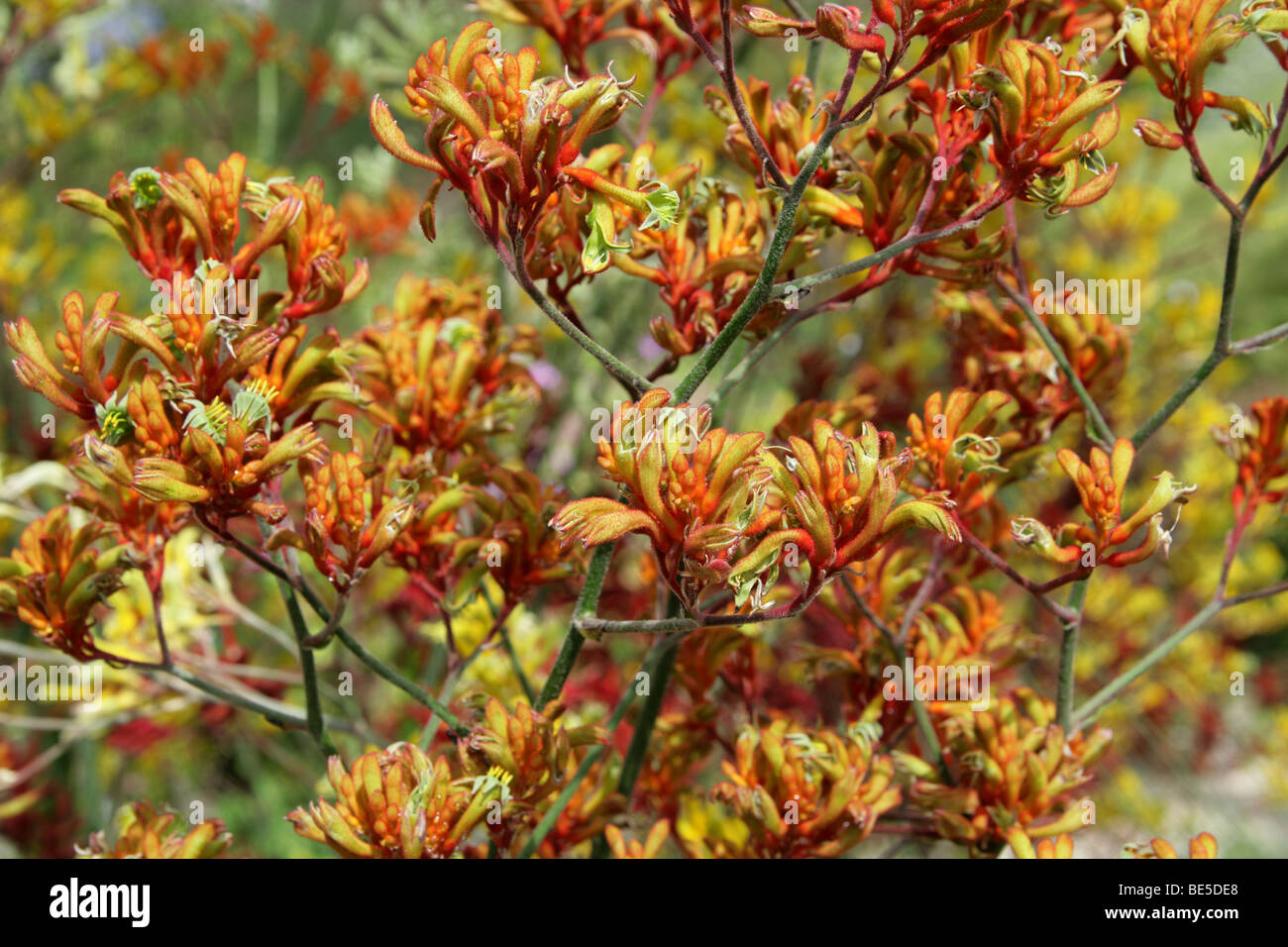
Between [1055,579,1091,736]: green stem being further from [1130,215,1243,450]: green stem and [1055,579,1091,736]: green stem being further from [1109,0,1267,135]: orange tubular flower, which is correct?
[1109,0,1267,135]: orange tubular flower

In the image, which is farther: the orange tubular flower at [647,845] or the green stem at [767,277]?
the orange tubular flower at [647,845]

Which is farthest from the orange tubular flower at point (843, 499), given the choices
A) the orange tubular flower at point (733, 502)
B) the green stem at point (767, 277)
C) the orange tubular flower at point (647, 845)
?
the orange tubular flower at point (647, 845)

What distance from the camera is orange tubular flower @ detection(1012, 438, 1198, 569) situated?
101 cm

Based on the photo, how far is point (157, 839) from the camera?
1077 millimetres

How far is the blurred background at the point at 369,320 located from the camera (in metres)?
2.21

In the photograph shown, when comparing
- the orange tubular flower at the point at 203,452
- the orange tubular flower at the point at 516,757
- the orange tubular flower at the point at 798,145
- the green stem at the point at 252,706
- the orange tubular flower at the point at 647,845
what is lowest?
the orange tubular flower at the point at 647,845

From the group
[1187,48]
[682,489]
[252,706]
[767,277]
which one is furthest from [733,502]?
[1187,48]

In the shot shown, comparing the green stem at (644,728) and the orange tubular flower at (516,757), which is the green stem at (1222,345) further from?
the orange tubular flower at (516,757)

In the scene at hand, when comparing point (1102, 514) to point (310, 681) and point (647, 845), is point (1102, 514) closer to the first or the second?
point (647, 845)

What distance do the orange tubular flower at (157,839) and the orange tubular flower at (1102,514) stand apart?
0.92 meters

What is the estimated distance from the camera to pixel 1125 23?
1.02m

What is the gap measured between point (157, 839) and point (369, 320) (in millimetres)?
2232

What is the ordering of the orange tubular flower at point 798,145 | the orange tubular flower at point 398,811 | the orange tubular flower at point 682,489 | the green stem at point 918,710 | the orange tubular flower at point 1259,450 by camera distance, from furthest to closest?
the orange tubular flower at point 1259,450
the green stem at point 918,710
the orange tubular flower at point 798,145
the orange tubular flower at point 398,811
the orange tubular flower at point 682,489

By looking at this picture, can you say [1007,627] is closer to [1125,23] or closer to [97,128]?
[1125,23]
